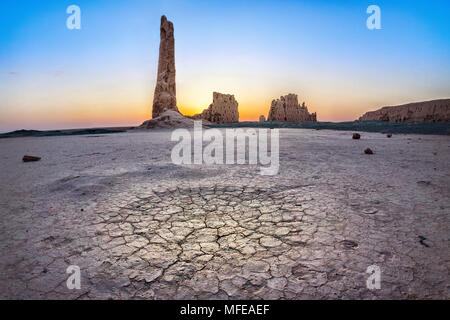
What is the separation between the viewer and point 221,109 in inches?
1842

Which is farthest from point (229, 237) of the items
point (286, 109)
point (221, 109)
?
point (286, 109)

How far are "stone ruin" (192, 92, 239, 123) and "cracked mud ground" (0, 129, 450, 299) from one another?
44805 millimetres

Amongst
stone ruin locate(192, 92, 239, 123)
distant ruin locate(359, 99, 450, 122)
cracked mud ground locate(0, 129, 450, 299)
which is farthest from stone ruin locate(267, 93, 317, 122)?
cracked mud ground locate(0, 129, 450, 299)

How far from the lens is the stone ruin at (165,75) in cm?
2923

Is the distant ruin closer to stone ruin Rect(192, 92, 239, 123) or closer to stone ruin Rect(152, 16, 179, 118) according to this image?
stone ruin Rect(192, 92, 239, 123)

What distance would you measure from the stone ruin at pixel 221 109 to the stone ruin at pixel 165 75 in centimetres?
1579

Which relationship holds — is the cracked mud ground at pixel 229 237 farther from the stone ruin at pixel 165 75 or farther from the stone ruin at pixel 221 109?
the stone ruin at pixel 221 109

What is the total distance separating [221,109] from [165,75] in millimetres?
18237

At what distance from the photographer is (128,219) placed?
1.89 metres

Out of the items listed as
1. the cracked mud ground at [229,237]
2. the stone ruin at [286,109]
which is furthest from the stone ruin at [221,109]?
the cracked mud ground at [229,237]

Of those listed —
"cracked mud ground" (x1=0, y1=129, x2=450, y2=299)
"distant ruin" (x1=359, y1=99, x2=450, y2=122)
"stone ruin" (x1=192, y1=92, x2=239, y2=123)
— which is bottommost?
"cracked mud ground" (x1=0, y1=129, x2=450, y2=299)

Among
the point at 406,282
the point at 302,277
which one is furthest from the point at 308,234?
the point at 406,282

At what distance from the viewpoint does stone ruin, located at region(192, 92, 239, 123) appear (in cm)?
4641
